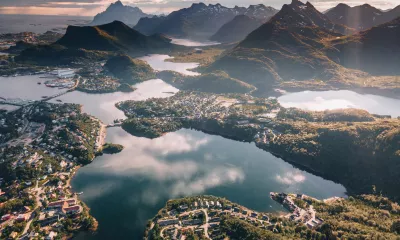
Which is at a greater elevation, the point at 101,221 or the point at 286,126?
the point at 286,126

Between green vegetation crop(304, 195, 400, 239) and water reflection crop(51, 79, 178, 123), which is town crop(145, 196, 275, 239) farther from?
water reflection crop(51, 79, 178, 123)

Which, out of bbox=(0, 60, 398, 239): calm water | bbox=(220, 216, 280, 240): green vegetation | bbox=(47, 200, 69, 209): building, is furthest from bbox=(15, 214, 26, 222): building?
bbox=(220, 216, 280, 240): green vegetation

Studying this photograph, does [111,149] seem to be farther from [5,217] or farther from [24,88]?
[24,88]

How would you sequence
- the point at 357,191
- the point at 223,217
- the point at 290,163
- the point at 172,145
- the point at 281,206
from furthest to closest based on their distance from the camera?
1. the point at 172,145
2. the point at 290,163
3. the point at 357,191
4. the point at 281,206
5. the point at 223,217

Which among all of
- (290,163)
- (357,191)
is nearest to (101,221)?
(290,163)

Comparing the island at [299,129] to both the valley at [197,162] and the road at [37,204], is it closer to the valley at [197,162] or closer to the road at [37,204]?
the valley at [197,162]

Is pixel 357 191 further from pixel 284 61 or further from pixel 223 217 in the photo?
pixel 284 61

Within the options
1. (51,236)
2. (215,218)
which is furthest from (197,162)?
(51,236)
